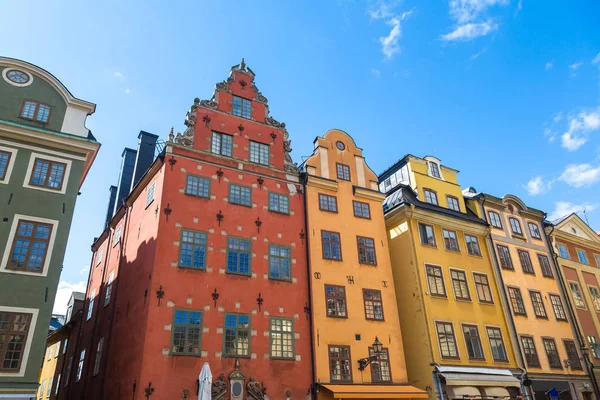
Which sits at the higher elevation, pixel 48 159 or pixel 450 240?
pixel 48 159

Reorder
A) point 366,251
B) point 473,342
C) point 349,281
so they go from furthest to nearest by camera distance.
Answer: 1. point 473,342
2. point 366,251
3. point 349,281

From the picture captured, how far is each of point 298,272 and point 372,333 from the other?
477 centimetres

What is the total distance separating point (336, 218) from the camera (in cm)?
2478

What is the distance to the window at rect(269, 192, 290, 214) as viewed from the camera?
22969mm

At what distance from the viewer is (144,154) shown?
28.4 m

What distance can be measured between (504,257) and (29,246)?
26.7 m

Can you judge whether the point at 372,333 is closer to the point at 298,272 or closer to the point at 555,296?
the point at 298,272

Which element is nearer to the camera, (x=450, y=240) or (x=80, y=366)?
(x=80, y=366)

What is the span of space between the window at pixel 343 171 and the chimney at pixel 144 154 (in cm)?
1158

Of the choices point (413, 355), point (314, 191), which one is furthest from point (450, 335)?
point (314, 191)

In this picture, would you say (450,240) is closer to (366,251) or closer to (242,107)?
(366,251)

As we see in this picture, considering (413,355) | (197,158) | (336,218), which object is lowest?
(413,355)

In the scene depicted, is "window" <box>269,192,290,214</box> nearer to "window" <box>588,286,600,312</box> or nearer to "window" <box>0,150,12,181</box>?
"window" <box>0,150,12,181</box>

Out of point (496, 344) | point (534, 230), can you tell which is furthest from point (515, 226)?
point (496, 344)
